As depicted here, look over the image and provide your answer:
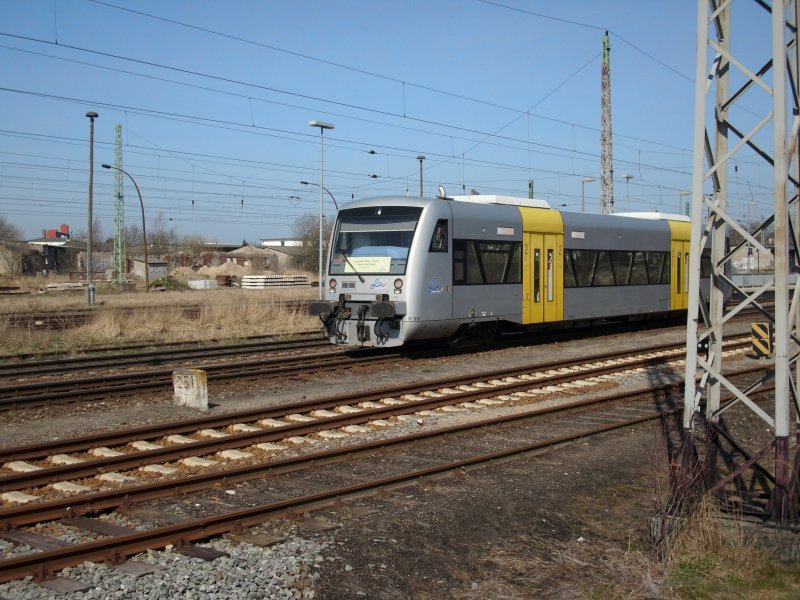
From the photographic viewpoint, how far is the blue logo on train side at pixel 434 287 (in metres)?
15.2

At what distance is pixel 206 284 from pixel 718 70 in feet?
173

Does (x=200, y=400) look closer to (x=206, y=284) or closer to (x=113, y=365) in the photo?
(x=113, y=365)

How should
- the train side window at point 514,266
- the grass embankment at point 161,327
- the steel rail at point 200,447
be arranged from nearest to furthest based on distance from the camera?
the steel rail at point 200,447 → the train side window at point 514,266 → the grass embankment at point 161,327

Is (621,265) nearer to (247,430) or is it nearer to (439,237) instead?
(439,237)

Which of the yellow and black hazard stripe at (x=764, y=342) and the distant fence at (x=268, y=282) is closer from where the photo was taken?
the yellow and black hazard stripe at (x=764, y=342)

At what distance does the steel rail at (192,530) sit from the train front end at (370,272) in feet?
23.1

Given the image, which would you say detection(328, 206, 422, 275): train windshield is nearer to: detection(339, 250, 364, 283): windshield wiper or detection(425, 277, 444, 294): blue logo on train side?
detection(339, 250, 364, 283): windshield wiper

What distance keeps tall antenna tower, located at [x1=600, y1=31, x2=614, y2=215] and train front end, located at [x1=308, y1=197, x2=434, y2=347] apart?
1977 cm

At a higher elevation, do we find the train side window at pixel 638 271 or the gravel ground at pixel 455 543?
the train side window at pixel 638 271

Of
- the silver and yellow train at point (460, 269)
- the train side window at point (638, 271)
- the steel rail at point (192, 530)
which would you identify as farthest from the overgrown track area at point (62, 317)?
the steel rail at point (192, 530)

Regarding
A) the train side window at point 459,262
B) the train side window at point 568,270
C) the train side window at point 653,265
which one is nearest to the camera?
the train side window at point 459,262

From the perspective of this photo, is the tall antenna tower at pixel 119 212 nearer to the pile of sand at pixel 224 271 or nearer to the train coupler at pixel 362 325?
the pile of sand at pixel 224 271

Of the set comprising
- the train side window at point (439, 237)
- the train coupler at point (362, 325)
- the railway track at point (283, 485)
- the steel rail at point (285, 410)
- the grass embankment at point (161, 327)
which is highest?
the train side window at point (439, 237)

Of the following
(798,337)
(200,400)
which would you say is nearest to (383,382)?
(200,400)
